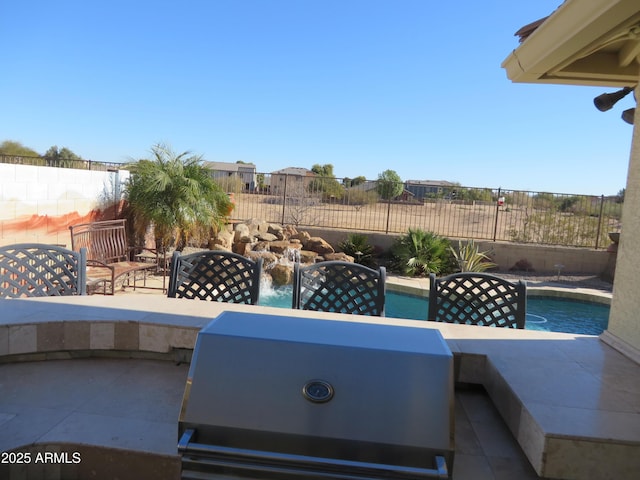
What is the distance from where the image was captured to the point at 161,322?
2635 millimetres

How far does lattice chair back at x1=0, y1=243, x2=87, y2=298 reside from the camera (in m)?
3.35

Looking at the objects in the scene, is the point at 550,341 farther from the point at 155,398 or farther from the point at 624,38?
the point at 155,398

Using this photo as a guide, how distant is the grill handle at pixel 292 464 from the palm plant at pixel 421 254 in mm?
9086

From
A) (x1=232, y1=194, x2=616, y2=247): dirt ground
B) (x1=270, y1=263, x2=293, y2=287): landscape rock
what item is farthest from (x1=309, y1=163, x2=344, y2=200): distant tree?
(x1=270, y1=263, x2=293, y2=287): landscape rock

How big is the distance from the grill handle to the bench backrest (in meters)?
6.29

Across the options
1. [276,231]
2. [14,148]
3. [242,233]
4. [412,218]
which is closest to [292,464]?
[242,233]

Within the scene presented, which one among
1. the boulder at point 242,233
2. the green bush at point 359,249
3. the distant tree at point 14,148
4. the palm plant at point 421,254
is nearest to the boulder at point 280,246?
the boulder at point 242,233

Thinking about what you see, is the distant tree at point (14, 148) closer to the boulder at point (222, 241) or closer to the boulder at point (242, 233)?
the boulder at point (242, 233)

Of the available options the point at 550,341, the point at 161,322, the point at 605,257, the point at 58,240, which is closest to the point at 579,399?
the point at 550,341

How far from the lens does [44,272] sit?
3.50m

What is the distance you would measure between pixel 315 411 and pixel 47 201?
7097 millimetres

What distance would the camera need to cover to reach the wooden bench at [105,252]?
6.14 m

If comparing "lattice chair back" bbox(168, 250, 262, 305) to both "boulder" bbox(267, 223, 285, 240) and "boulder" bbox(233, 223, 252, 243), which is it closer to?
"boulder" bbox(233, 223, 252, 243)

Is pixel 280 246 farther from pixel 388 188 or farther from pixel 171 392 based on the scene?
pixel 171 392
